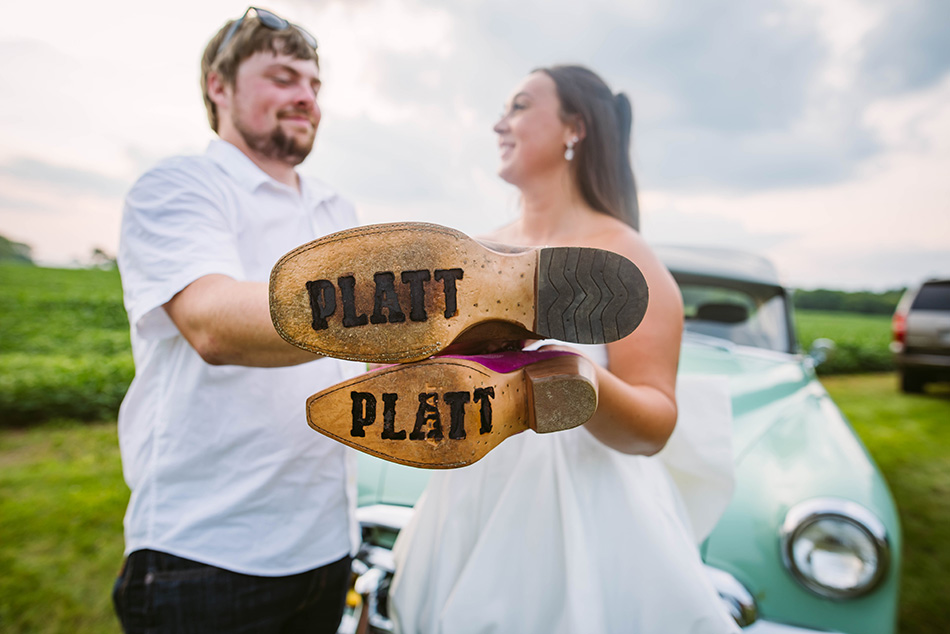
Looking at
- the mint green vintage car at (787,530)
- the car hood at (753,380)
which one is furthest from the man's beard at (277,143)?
the car hood at (753,380)

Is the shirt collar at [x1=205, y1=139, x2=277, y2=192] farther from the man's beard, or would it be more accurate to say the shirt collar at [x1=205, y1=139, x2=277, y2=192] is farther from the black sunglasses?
the black sunglasses

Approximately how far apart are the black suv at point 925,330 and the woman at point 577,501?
9.09 meters

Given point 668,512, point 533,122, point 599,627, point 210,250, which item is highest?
point 533,122

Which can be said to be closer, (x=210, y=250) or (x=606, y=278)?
(x=606, y=278)

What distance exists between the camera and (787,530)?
1.54 m

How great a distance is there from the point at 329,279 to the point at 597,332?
0.35 meters

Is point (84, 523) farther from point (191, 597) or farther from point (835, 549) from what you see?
point (835, 549)

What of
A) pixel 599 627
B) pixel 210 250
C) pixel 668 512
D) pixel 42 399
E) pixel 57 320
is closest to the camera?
pixel 210 250

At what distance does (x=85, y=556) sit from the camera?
2809 mm

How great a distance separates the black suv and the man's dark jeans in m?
10.1

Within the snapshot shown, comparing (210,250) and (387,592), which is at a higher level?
(210,250)

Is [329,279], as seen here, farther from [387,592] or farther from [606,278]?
[387,592]

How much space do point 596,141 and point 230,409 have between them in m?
1.23

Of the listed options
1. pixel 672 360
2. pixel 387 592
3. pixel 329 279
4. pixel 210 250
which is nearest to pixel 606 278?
pixel 329 279
